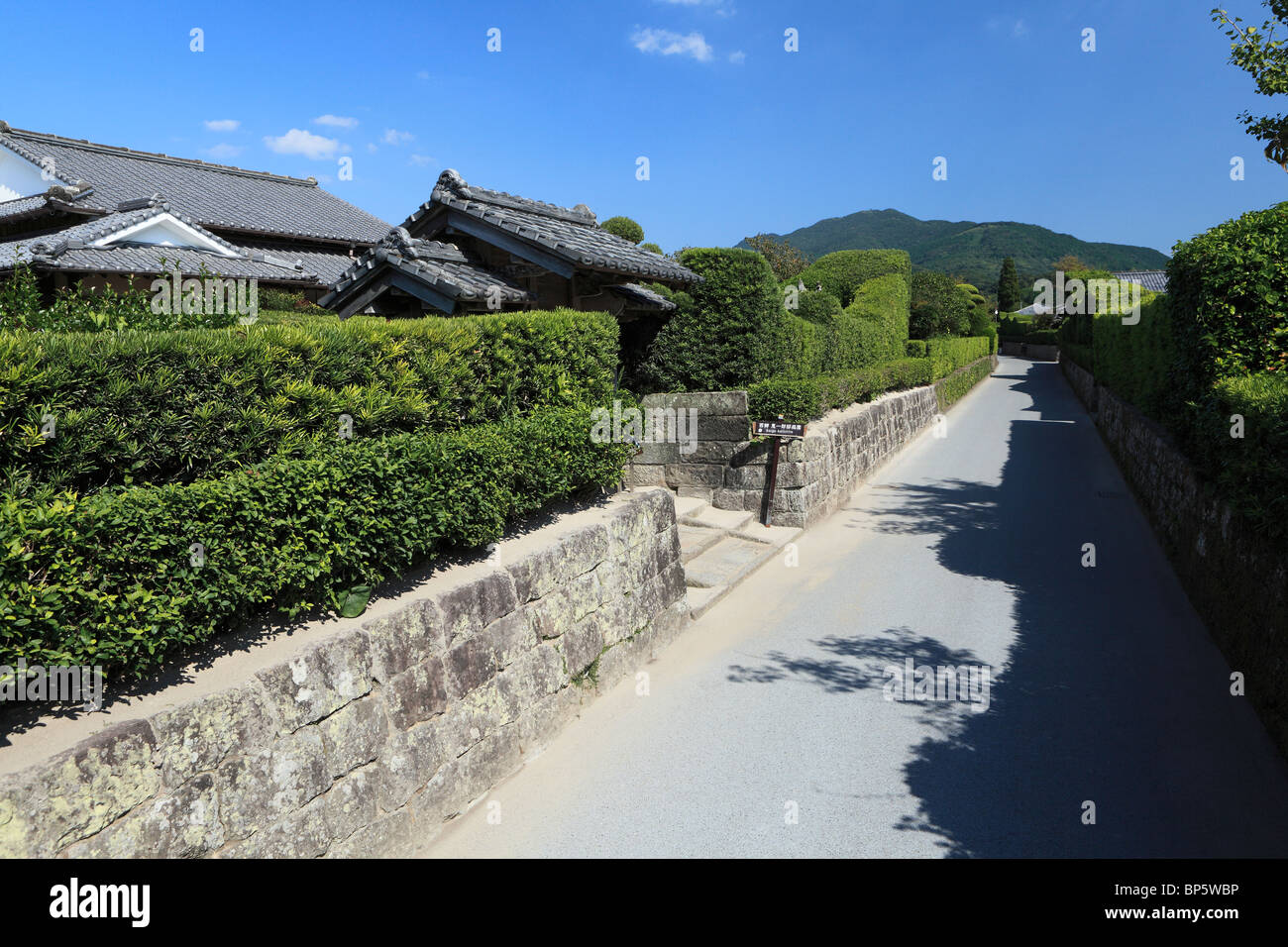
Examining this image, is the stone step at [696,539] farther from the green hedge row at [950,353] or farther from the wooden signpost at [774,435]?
the green hedge row at [950,353]

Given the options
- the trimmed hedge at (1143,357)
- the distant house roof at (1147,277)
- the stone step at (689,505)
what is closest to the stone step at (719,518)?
the stone step at (689,505)

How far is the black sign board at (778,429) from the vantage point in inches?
419

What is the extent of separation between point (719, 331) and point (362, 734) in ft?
32.4

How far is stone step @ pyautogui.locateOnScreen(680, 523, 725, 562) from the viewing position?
9756mm

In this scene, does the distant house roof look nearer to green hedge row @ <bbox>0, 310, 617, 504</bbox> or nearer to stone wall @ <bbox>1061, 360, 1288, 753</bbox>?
stone wall @ <bbox>1061, 360, 1288, 753</bbox>

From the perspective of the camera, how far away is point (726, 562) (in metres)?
9.67

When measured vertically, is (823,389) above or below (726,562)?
above

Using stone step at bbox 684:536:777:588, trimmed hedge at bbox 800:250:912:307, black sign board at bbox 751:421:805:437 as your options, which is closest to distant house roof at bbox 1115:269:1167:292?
trimmed hedge at bbox 800:250:912:307

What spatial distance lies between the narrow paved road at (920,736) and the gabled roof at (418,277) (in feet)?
15.8

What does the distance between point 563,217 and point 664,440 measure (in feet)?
13.2

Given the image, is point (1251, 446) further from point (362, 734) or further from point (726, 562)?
point (362, 734)

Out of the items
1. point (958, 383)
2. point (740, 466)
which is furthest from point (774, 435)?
point (958, 383)

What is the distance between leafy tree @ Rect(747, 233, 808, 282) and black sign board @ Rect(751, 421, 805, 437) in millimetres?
27785
